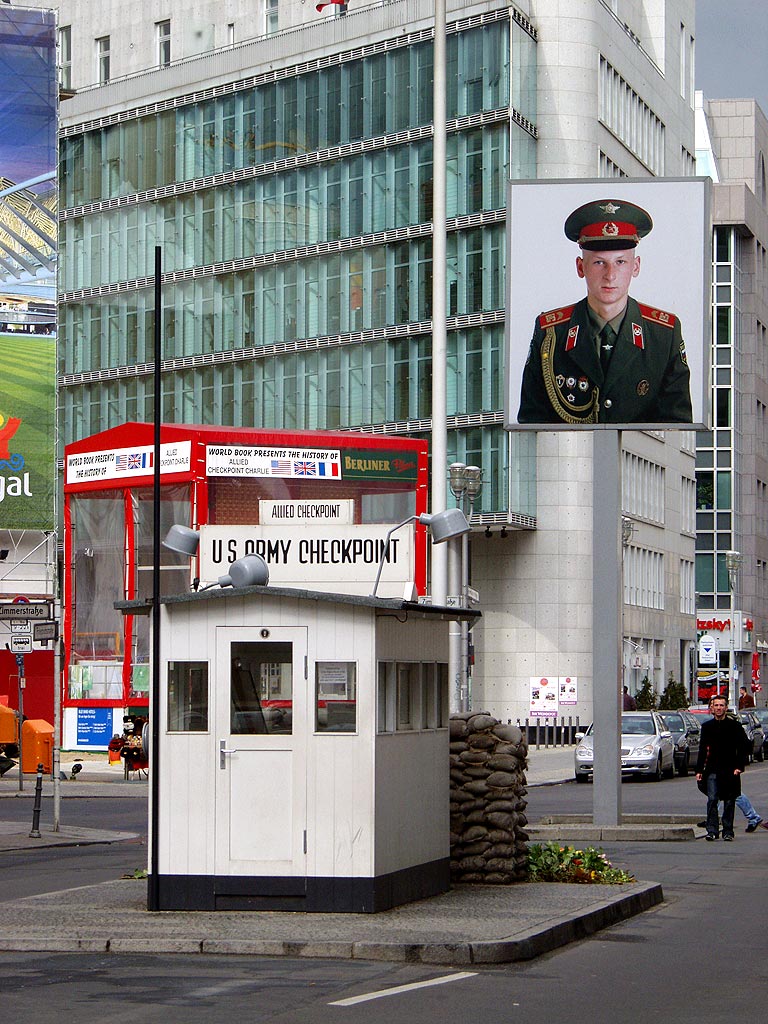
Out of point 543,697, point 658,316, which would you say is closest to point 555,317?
point 658,316

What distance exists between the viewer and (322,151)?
73188 millimetres

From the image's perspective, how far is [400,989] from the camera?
1095 centimetres

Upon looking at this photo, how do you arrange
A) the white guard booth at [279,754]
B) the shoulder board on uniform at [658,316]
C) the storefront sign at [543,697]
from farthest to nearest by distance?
the storefront sign at [543,697], the shoulder board on uniform at [658,316], the white guard booth at [279,754]

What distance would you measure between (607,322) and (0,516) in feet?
101

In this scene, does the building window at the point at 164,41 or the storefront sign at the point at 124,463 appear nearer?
the storefront sign at the point at 124,463

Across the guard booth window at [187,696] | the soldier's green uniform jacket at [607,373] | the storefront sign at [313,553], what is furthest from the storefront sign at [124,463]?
the guard booth window at [187,696]

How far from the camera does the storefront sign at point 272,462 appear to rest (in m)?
55.2

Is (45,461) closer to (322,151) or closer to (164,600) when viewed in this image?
(322,151)

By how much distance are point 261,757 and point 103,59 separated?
7671 cm

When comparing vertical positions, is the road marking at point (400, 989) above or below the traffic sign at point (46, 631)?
below

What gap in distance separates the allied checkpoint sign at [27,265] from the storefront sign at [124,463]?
295 cm

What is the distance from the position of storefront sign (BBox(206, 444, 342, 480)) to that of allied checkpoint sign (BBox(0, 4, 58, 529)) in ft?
16.3

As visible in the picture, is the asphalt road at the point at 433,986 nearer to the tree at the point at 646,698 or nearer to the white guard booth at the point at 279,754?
the white guard booth at the point at 279,754

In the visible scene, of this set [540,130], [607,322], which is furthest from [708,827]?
[540,130]
